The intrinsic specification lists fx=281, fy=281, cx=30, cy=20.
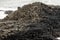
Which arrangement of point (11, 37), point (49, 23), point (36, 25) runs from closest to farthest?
point (11, 37), point (36, 25), point (49, 23)

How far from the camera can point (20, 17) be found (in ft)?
43.2

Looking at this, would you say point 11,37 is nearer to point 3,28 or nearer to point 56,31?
point 3,28

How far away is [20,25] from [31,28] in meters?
0.46

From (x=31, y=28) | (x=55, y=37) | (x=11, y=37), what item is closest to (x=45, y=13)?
(x=55, y=37)

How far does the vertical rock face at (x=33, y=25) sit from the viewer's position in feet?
35.1

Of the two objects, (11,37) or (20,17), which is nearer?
(11,37)

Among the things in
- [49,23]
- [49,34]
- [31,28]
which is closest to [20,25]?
[31,28]

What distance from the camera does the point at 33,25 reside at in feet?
37.3

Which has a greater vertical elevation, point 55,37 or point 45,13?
point 45,13

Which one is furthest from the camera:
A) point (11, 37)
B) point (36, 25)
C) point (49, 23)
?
point (49, 23)

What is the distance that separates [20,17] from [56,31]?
180cm

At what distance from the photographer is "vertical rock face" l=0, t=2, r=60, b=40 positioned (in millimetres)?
10695

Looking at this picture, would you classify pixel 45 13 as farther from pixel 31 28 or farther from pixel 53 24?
pixel 31 28

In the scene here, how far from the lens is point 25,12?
13.5 meters
